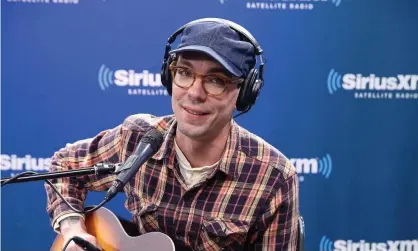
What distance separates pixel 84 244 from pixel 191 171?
1.16ft

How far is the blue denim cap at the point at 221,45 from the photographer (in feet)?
3.98

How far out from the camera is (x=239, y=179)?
4.58ft

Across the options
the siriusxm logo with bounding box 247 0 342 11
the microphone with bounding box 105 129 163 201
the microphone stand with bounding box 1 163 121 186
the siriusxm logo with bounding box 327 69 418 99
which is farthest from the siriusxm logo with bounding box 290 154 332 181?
the microphone stand with bounding box 1 163 121 186

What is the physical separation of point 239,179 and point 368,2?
1.41m

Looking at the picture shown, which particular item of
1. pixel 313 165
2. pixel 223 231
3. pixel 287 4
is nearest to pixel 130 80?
pixel 287 4

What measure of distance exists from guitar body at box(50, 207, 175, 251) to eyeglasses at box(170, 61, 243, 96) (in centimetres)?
39

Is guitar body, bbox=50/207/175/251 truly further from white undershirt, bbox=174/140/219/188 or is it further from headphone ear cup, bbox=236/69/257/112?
headphone ear cup, bbox=236/69/257/112

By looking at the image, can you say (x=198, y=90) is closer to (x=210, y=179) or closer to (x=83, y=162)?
(x=210, y=179)

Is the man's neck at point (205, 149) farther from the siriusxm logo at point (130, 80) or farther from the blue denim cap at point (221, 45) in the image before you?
the siriusxm logo at point (130, 80)

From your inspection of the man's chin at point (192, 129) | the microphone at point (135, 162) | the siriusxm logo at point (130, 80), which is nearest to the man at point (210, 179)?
the man's chin at point (192, 129)

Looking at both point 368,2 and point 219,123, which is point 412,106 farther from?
point 219,123

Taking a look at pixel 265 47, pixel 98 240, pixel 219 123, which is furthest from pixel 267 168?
pixel 265 47

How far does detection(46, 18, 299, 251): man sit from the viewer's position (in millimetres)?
1269

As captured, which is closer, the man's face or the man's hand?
the man's face
